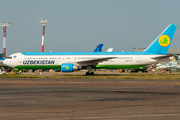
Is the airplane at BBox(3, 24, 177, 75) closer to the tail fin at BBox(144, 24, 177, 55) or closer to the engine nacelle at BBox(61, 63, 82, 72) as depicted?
the tail fin at BBox(144, 24, 177, 55)

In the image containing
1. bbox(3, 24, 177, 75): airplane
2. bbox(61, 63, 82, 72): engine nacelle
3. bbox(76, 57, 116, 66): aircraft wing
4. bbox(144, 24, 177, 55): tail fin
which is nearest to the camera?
bbox(61, 63, 82, 72): engine nacelle

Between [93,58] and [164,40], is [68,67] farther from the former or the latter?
[164,40]

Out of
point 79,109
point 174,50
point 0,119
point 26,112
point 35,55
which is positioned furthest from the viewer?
point 174,50

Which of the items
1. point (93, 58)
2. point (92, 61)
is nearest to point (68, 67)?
point (92, 61)

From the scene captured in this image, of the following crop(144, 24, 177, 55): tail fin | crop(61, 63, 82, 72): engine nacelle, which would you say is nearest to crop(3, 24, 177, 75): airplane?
crop(144, 24, 177, 55): tail fin

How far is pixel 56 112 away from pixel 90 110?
1337mm

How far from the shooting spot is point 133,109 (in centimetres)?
1002

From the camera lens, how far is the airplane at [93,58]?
41375 millimetres

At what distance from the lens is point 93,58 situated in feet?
137

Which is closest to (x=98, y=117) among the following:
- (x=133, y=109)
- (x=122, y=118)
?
(x=122, y=118)

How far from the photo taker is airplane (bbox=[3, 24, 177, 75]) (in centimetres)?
4138

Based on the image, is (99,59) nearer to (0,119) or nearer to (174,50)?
(0,119)

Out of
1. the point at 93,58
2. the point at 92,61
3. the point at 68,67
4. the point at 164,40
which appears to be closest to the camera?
the point at 68,67

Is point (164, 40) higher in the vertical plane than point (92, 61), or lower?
higher
